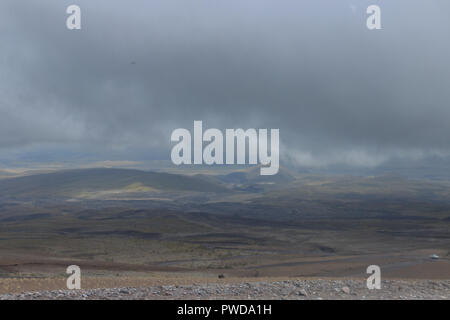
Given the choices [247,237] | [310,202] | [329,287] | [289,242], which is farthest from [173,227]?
[310,202]

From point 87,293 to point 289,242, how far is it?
206 ft

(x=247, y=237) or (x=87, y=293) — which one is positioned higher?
(x=87, y=293)

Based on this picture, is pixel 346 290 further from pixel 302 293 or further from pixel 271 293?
pixel 271 293

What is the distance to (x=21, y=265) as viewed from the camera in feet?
116

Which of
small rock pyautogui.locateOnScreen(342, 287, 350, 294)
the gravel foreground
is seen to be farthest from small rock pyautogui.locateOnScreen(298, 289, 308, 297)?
small rock pyautogui.locateOnScreen(342, 287, 350, 294)

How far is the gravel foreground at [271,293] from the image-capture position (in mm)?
14180

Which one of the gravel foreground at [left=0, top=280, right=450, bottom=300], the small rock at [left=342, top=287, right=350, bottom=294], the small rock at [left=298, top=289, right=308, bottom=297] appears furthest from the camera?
the small rock at [left=342, top=287, right=350, bottom=294]

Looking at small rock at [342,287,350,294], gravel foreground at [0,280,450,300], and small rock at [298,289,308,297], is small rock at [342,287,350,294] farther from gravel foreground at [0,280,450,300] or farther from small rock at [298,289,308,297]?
small rock at [298,289,308,297]

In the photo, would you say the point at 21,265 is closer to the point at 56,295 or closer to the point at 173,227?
the point at 56,295

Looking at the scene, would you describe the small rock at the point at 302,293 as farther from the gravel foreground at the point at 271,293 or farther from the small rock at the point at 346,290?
the small rock at the point at 346,290

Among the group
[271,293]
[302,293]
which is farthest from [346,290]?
[271,293]

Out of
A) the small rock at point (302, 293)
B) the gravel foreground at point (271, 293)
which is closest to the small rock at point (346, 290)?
the gravel foreground at point (271, 293)

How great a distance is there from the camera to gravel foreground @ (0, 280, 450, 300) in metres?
14.2

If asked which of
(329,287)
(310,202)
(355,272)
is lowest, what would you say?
(310,202)
